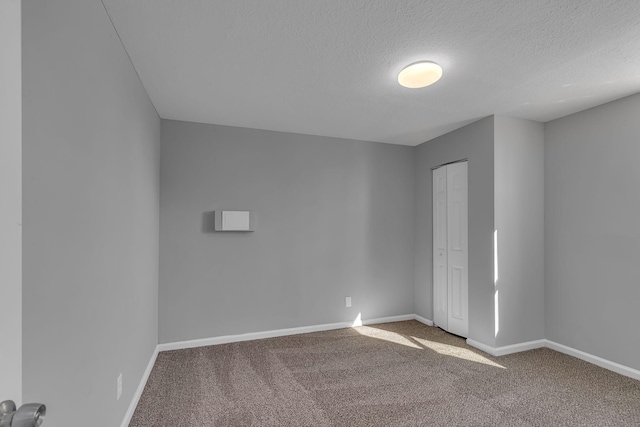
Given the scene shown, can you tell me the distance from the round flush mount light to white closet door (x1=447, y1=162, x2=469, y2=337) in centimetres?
170

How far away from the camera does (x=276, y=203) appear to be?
384 cm

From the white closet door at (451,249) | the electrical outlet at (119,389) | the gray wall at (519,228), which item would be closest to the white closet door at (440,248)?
the white closet door at (451,249)

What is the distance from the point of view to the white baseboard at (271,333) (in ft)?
11.1

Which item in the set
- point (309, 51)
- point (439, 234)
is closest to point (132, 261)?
point (309, 51)

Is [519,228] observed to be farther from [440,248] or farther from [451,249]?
[440,248]

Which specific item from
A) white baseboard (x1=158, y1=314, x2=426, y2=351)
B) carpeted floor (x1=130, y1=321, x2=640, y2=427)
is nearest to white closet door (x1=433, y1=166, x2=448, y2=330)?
white baseboard (x1=158, y1=314, x2=426, y2=351)

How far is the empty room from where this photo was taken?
1.25 m

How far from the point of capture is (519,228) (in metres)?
3.37

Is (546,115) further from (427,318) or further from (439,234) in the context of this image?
(427,318)

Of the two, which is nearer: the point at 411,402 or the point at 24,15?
the point at 24,15

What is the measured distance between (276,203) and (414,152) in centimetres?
216

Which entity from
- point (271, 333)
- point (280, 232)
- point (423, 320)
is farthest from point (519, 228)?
point (271, 333)

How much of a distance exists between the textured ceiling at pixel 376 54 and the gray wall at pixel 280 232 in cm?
62

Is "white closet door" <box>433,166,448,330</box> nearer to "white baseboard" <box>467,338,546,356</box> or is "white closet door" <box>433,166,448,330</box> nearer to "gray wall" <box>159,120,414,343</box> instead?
"gray wall" <box>159,120,414,343</box>
